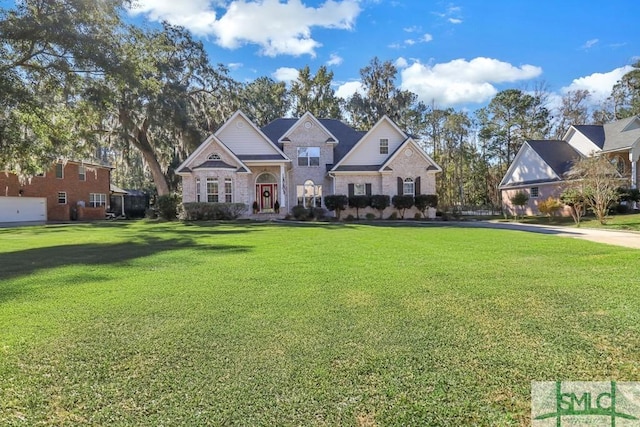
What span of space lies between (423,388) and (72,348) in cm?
326

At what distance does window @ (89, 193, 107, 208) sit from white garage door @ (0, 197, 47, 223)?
4099 mm

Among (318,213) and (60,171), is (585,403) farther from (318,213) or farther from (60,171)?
(60,171)

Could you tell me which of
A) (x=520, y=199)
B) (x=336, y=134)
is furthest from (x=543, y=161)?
(x=336, y=134)

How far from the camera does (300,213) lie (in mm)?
25297

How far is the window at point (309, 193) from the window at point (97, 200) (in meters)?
20.9

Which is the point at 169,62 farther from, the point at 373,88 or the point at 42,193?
the point at 373,88

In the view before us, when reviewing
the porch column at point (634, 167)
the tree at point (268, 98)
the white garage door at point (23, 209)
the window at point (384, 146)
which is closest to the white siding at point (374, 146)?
the window at point (384, 146)

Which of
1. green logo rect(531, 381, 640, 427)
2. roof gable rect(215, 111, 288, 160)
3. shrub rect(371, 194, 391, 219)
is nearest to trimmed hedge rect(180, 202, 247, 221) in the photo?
roof gable rect(215, 111, 288, 160)

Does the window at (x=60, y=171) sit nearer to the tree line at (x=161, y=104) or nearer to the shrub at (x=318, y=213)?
the tree line at (x=161, y=104)

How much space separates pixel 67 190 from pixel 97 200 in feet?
10.3

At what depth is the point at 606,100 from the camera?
4541 cm

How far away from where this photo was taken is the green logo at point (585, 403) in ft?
8.94

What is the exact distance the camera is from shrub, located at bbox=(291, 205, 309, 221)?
2516 centimetres

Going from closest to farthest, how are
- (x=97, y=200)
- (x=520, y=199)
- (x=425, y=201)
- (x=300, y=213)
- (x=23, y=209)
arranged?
(x=300, y=213) → (x=425, y=201) → (x=520, y=199) → (x=23, y=209) → (x=97, y=200)
